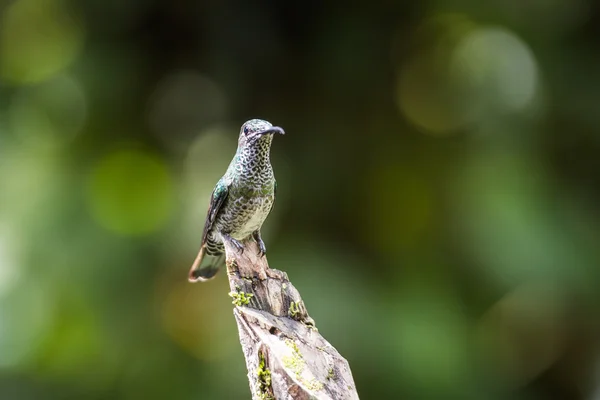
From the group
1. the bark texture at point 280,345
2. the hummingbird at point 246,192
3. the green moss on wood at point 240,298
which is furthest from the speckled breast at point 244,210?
the green moss on wood at point 240,298

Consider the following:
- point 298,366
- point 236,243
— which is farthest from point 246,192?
point 298,366

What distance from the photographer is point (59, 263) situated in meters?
5.30

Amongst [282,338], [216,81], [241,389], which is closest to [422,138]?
[216,81]

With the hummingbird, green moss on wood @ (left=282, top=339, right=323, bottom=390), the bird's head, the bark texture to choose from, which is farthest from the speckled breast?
green moss on wood @ (left=282, top=339, right=323, bottom=390)

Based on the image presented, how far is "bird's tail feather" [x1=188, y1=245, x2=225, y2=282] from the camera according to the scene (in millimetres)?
3293

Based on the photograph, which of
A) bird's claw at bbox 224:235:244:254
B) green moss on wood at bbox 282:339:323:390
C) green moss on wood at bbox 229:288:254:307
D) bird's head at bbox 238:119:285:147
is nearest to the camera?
green moss on wood at bbox 282:339:323:390

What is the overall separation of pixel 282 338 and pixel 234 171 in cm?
89

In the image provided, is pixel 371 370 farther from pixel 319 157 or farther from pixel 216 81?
pixel 216 81

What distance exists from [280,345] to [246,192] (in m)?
0.84

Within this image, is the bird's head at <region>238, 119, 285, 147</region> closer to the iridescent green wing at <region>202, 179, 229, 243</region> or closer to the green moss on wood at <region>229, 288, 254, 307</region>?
the iridescent green wing at <region>202, 179, 229, 243</region>

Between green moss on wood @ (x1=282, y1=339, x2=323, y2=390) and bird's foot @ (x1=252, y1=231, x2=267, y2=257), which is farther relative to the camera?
bird's foot @ (x1=252, y1=231, x2=267, y2=257)

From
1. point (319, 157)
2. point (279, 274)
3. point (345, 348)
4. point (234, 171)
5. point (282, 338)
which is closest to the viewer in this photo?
point (282, 338)

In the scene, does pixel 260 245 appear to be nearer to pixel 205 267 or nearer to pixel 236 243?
pixel 236 243

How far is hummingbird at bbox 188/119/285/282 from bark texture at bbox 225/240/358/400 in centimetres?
30
